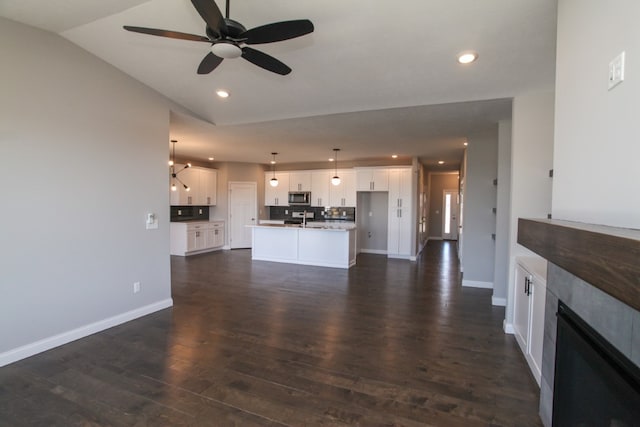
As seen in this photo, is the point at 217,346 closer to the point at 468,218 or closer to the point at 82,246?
the point at 82,246

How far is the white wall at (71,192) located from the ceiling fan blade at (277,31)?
7.31ft

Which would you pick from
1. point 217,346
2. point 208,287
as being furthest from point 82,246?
point 208,287

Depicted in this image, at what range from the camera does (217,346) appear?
115 inches

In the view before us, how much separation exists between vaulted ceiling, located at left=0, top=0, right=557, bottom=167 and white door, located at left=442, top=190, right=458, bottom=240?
24.1 feet

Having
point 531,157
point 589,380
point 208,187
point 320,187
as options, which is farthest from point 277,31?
Answer: point 208,187

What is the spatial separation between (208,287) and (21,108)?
3.28 metres

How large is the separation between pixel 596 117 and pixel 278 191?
828 cm

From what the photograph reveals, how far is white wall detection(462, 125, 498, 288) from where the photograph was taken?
4.96 meters

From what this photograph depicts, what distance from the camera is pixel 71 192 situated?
2.99 metres

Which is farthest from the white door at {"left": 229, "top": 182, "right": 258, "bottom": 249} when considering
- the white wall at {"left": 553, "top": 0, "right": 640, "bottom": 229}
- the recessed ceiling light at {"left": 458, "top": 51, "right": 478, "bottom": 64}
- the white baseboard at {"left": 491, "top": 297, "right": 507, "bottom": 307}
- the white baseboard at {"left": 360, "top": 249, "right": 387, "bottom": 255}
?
the white wall at {"left": 553, "top": 0, "right": 640, "bottom": 229}

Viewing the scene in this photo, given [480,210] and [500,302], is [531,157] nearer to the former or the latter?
[480,210]

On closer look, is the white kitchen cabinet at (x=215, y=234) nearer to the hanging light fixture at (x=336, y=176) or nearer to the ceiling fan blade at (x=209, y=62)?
the hanging light fixture at (x=336, y=176)

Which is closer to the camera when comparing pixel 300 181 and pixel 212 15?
pixel 212 15

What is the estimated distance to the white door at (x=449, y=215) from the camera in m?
11.7
